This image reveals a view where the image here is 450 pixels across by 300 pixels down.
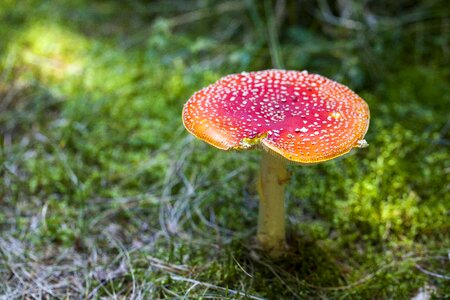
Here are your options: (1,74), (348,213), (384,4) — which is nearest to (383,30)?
(384,4)

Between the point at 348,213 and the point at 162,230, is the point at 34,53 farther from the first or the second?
the point at 348,213

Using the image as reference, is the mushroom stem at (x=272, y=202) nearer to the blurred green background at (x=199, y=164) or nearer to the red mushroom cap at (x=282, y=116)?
the blurred green background at (x=199, y=164)

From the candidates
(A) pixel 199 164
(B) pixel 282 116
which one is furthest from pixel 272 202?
(A) pixel 199 164

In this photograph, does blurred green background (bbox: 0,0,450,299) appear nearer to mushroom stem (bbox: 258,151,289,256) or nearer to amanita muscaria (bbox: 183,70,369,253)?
mushroom stem (bbox: 258,151,289,256)

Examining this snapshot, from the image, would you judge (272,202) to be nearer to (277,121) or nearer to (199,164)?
(277,121)

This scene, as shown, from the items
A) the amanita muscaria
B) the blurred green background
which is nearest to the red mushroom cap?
the amanita muscaria

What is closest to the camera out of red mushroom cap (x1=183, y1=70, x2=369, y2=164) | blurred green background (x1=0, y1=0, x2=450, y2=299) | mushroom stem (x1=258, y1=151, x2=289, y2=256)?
red mushroom cap (x1=183, y1=70, x2=369, y2=164)

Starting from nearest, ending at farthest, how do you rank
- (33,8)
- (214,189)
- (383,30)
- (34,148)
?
(214,189)
(34,148)
(383,30)
(33,8)
